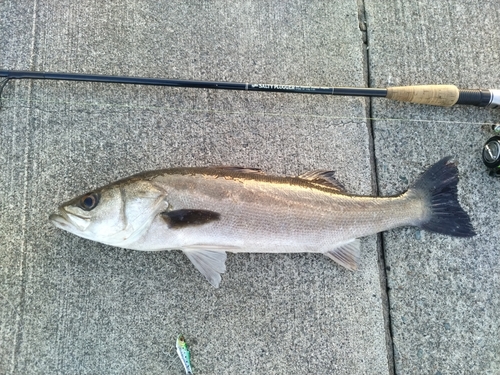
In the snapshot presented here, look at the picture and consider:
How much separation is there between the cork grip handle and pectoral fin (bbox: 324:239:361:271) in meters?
1.09

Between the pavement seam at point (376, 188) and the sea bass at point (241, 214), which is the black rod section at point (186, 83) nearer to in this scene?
the pavement seam at point (376, 188)

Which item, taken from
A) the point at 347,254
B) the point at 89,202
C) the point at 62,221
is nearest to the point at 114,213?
the point at 89,202

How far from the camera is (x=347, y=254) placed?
2.73 m

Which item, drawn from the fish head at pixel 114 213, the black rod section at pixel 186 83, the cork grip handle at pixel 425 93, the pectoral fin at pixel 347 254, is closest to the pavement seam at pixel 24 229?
the black rod section at pixel 186 83

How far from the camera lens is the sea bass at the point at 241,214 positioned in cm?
240

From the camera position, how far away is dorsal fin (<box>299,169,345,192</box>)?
273 cm

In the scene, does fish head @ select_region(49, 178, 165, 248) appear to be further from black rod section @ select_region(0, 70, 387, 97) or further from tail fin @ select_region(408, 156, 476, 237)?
tail fin @ select_region(408, 156, 476, 237)

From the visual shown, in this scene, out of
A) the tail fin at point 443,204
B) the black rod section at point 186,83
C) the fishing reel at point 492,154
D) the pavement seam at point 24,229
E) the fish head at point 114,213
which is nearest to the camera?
the fish head at point 114,213

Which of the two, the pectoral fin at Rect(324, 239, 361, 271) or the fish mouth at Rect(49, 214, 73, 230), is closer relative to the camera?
the fish mouth at Rect(49, 214, 73, 230)

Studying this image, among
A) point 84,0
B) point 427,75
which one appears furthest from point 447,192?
point 84,0

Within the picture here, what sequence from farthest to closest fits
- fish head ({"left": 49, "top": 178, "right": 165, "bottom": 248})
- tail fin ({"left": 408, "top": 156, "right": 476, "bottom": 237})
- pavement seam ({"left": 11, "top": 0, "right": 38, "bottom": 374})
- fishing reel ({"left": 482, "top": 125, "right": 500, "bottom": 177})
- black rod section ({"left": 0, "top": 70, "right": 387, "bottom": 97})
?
fishing reel ({"left": 482, "top": 125, "right": 500, "bottom": 177}), tail fin ({"left": 408, "top": 156, "right": 476, "bottom": 237}), black rod section ({"left": 0, "top": 70, "right": 387, "bottom": 97}), pavement seam ({"left": 11, "top": 0, "right": 38, "bottom": 374}), fish head ({"left": 49, "top": 178, "right": 165, "bottom": 248})

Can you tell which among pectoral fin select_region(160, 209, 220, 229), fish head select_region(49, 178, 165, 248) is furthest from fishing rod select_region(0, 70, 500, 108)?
pectoral fin select_region(160, 209, 220, 229)

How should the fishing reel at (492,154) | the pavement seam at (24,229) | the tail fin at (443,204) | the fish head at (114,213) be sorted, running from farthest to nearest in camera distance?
the fishing reel at (492,154)
the tail fin at (443,204)
the pavement seam at (24,229)
the fish head at (114,213)

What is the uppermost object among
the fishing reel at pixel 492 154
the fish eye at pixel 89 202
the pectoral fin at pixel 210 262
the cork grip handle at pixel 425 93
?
the cork grip handle at pixel 425 93
